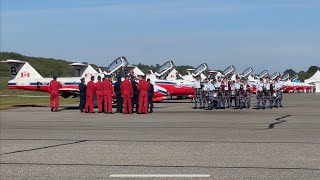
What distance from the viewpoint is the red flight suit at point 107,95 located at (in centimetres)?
2586

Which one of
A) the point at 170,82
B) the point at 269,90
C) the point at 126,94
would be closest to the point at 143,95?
the point at 126,94

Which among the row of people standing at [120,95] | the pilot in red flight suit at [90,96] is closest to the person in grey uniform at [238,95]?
the row of people standing at [120,95]

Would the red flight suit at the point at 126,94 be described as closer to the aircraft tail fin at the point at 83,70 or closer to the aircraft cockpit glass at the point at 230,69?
the aircraft tail fin at the point at 83,70

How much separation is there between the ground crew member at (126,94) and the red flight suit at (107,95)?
59 cm

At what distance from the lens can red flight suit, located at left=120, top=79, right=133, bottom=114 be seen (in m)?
25.4

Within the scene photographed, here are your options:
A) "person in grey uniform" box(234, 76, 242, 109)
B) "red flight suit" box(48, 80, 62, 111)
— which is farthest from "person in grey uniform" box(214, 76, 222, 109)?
"red flight suit" box(48, 80, 62, 111)

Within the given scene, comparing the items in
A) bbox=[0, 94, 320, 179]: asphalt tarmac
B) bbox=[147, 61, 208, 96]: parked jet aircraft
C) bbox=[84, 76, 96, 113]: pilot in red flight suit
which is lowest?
bbox=[0, 94, 320, 179]: asphalt tarmac

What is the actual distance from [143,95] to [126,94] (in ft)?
2.48

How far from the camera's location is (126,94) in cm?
2581

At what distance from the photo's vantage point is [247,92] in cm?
3016

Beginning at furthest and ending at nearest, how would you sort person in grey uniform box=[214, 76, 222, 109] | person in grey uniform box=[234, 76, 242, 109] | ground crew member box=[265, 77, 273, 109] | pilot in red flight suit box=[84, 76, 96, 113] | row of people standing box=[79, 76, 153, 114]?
ground crew member box=[265, 77, 273, 109] → person in grey uniform box=[234, 76, 242, 109] → person in grey uniform box=[214, 76, 222, 109] → pilot in red flight suit box=[84, 76, 96, 113] → row of people standing box=[79, 76, 153, 114]

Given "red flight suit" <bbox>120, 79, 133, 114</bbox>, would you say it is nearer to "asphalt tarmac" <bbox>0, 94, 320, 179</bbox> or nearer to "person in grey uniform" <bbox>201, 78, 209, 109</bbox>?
"person in grey uniform" <bbox>201, 78, 209, 109</bbox>

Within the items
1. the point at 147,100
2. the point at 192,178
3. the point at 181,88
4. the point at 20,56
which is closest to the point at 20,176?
the point at 192,178

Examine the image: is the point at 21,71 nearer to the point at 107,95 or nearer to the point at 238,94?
the point at 107,95
